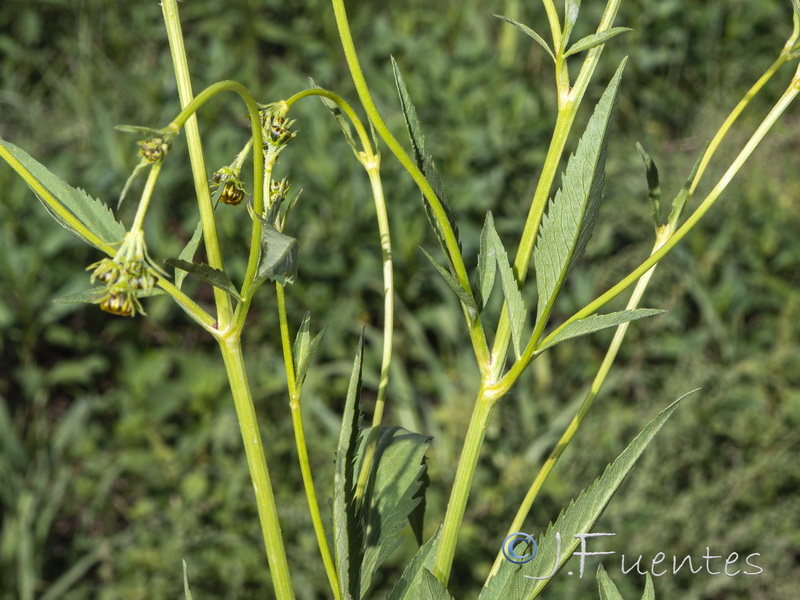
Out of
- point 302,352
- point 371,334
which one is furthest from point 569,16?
point 371,334

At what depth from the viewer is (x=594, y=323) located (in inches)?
19.9

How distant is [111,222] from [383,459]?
24cm

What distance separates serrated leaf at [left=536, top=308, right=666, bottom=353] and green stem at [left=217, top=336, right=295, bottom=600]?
17 centimetres

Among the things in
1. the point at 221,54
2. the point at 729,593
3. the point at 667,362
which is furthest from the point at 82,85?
the point at 729,593

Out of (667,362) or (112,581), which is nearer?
(112,581)

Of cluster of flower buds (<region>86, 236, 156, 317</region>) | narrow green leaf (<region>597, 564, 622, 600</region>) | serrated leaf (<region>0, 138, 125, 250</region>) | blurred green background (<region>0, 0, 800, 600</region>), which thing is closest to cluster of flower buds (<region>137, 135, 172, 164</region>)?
cluster of flower buds (<region>86, 236, 156, 317</region>)

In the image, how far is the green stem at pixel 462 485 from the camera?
0.55 metres

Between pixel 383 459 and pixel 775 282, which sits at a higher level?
pixel 383 459

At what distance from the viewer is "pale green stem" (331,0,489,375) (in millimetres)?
484

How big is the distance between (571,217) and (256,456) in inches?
9.2

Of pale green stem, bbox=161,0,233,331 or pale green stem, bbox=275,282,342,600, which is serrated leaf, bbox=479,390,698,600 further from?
pale green stem, bbox=161,0,233,331

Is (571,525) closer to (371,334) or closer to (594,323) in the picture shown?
(594,323)

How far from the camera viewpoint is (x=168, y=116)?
9.38 feet

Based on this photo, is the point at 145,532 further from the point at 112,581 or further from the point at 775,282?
the point at 775,282
